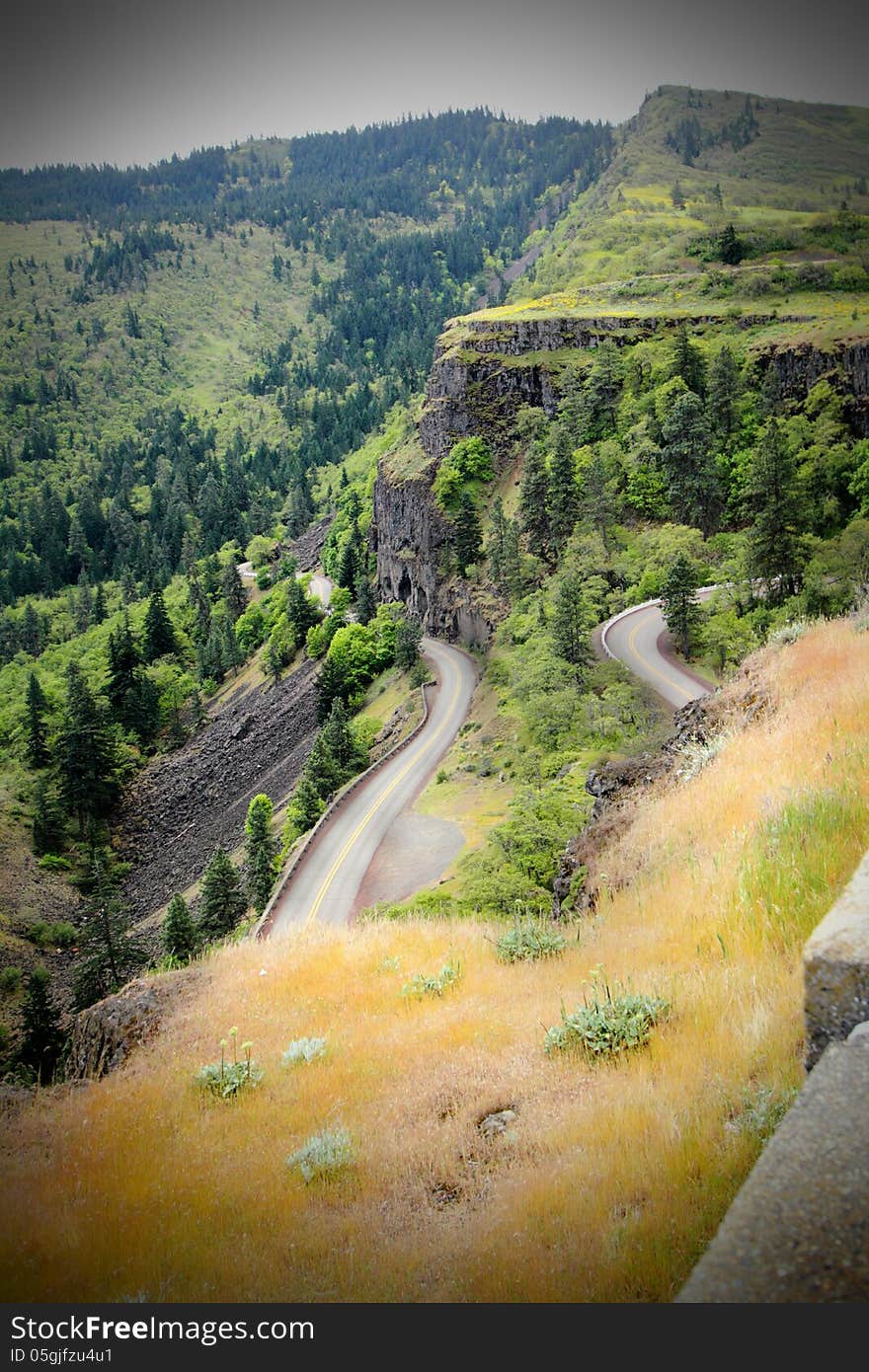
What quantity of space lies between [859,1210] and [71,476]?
626 ft

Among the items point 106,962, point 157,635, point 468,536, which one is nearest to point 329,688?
point 468,536

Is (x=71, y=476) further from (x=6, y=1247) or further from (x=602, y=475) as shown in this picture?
(x=6, y=1247)

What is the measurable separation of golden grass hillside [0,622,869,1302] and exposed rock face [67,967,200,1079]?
0.70 m

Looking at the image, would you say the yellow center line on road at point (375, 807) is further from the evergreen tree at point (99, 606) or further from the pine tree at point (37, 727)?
the evergreen tree at point (99, 606)

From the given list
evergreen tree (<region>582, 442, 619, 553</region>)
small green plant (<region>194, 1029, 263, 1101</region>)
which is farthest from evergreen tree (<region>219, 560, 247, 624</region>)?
small green plant (<region>194, 1029, 263, 1101</region>)

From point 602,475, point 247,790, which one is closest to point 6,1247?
point 602,475

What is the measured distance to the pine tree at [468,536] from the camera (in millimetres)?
60875

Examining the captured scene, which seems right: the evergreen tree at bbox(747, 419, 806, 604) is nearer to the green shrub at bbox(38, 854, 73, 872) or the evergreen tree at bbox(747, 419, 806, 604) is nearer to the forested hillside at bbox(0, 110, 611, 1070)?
the forested hillside at bbox(0, 110, 611, 1070)

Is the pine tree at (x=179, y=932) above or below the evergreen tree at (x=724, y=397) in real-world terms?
below

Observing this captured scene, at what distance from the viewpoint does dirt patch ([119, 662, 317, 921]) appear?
184 feet

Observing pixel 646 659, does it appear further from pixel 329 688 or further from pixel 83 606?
pixel 83 606

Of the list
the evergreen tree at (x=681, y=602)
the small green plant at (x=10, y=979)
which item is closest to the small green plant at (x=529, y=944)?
the evergreen tree at (x=681, y=602)

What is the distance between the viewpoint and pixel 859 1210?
82.5 inches

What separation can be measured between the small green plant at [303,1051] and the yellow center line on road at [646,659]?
2430 centimetres
